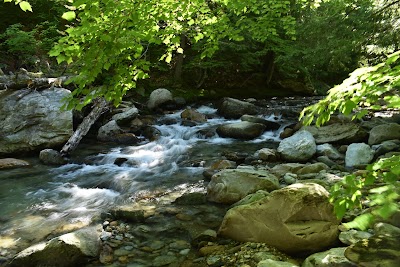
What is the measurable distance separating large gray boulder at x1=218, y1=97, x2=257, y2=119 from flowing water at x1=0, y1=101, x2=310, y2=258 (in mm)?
2830

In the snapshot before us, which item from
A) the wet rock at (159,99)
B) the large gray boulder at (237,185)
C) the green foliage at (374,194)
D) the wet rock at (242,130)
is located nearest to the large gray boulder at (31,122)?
the wet rock at (159,99)

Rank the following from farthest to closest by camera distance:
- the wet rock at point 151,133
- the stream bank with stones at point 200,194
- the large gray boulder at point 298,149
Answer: the wet rock at point 151,133, the large gray boulder at point 298,149, the stream bank with stones at point 200,194

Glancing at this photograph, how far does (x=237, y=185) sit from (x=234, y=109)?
8.73m

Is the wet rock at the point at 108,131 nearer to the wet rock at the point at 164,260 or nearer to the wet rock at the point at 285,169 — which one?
the wet rock at the point at 285,169

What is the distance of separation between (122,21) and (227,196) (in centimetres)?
389

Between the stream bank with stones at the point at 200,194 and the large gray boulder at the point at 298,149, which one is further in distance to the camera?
the large gray boulder at the point at 298,149

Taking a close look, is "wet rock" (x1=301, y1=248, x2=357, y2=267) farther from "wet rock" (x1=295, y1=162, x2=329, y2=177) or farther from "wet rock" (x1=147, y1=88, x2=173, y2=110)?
"wet rock" (x1=147, y1=88, x2=173, y2=110)

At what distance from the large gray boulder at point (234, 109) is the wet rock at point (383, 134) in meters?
6.08

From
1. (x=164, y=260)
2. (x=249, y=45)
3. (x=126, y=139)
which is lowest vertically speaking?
(x=164, y=260)

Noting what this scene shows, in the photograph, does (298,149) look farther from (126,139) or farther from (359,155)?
(126,139)

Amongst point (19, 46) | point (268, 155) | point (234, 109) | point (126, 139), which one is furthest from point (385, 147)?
point (19, 46)

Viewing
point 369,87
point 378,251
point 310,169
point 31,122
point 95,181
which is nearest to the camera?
point 369,87

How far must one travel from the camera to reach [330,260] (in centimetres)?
330

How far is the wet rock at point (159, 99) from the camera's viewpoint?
49.7 feet
